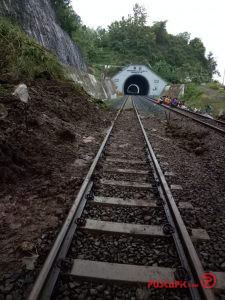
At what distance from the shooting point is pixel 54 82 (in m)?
10.7

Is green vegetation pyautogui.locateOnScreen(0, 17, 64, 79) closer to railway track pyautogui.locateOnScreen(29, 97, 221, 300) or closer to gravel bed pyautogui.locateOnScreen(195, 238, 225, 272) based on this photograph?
railway track pyautogui.locateOnScreen(29, 97, 221, 300)

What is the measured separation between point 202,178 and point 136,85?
221 ft

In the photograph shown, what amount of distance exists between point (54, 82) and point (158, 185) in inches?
310

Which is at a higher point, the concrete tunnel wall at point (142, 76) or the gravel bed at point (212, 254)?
the concrete tunnel wall at point (142, 76)

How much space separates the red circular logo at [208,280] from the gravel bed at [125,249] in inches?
12.3

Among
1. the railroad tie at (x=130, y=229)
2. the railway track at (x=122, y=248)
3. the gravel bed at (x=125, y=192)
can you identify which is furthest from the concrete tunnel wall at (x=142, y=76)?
the railroad tie at (x=130, y=229)

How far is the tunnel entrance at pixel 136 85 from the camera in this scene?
2381 inches

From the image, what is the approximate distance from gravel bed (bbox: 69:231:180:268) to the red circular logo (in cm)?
31

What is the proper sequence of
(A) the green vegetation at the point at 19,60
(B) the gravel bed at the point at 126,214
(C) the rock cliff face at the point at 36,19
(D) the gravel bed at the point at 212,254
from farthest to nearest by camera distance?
1. (C) the rock cliff face at the point at 36,19
2. (A) the green vegetation at the point at 19,60
3. (B) the gravel bed at the point at 126,214
4. (D) the gravel bed at the point at 212,254

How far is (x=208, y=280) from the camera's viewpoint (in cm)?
240

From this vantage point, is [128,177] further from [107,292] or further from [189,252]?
[107,292]

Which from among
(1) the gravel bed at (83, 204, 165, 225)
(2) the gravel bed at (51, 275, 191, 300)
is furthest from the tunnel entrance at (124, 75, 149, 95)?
(2) the gravel bed at (51, 275, 191, 300)

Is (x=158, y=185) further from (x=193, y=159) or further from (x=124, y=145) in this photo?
(x=124, y=145)

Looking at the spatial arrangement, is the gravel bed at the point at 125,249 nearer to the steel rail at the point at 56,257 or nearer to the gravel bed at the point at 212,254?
the steel rail at the point at 56,257
